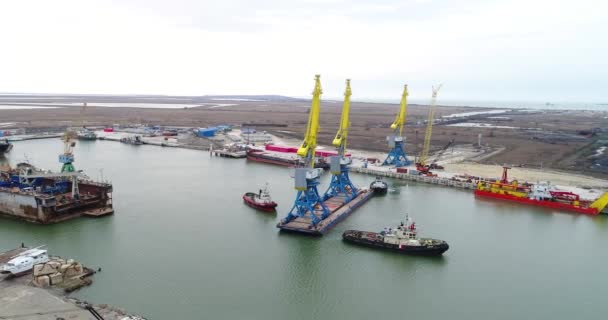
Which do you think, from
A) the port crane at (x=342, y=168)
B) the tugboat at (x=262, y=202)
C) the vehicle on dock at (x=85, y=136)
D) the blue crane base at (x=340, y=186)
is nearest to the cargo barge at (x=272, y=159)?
the blue crane base at (x=340, y=186)

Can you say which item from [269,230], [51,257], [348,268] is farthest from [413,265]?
[51,257]

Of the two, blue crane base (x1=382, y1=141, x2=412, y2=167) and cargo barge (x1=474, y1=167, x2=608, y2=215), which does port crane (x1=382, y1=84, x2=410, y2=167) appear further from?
cargo barge (x1=474, y1=167, x2=608, y2=215)

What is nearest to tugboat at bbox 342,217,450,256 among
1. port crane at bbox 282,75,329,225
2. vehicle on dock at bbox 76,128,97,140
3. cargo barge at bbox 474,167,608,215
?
port crane at bbox 282,75,329,225

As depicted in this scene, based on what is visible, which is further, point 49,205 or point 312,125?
point 312,125

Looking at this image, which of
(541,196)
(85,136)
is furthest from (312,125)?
(85,136)

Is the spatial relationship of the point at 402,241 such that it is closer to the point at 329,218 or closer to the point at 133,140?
the point at 329,218

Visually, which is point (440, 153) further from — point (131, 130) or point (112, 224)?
point (131, 130)
